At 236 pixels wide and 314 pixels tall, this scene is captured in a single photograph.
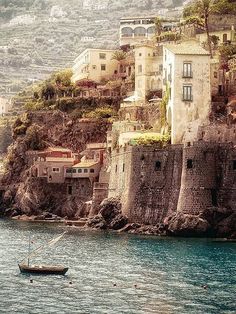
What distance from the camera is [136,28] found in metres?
176

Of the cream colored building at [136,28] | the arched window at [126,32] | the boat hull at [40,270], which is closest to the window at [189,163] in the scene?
the boat hull at [40,270]

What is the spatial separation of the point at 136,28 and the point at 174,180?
2992 inches

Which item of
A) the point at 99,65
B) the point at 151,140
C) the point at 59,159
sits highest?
the point at 99,65

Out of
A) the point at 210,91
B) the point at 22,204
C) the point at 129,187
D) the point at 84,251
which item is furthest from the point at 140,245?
the point at 22,204

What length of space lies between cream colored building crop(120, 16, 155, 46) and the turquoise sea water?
73342 mm

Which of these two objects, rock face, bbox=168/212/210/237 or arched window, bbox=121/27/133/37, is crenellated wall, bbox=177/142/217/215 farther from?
Result: arched window, bbox=121/27/133/37

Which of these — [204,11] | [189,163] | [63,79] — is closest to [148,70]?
[204,11]

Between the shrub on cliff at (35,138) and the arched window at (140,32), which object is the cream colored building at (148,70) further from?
the arched window at (140,32)

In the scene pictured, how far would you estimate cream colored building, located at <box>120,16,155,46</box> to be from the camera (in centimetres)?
17175

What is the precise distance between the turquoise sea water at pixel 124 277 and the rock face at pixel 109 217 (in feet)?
17.5

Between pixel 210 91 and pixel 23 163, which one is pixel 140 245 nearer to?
pixel 210 91

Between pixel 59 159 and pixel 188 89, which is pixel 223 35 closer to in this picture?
pixel 188 89

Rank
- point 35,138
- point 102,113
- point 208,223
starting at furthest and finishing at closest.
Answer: point 35,138, point 102,113, point 208,223

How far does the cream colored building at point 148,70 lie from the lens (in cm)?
13550
